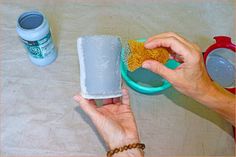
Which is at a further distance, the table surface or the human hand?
the table surface

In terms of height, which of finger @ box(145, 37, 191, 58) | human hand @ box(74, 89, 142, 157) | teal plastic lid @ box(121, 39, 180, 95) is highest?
finger @ box(145, 37, 191, 58)

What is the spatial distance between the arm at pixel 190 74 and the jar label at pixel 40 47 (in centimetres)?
29

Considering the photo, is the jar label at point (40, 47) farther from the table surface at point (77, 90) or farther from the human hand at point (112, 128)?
the human hand at point (112, 128)

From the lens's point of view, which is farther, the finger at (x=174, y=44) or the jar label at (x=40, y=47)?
the jar label at (x=40, y=47)

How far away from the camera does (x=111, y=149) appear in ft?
2.06

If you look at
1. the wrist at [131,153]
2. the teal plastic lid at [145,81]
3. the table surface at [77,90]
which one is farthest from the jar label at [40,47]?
the wrist at [131,153]

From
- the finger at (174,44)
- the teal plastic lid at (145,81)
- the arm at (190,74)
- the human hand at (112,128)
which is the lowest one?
the teal plastic lid at (145,81)

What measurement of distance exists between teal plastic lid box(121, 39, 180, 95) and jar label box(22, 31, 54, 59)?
0.70ft

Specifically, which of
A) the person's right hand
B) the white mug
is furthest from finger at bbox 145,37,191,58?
the white mug

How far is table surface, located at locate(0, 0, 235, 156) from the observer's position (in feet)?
2.57

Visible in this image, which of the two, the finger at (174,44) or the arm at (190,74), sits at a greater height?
the finger at (174,44)

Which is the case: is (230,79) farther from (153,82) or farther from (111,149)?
(111,149)

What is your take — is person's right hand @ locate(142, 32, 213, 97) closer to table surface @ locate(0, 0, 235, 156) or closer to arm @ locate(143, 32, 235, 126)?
arm @ locate(143, 32, 235, 126)

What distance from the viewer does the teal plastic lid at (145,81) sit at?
0.82m
